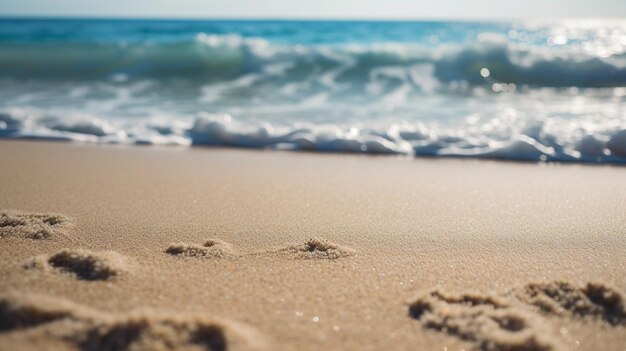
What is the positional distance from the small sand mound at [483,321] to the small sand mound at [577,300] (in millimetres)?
110

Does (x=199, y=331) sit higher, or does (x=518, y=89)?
(x=518, y=89)

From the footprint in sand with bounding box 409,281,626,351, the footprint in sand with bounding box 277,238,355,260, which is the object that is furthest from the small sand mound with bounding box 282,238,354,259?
the footprint in sand with bounding box 409,281,626,351

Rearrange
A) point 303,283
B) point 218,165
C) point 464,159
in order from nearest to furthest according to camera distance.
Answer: point 303,283 → point 218,165 → point 464,159

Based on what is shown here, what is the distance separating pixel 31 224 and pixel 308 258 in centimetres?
113

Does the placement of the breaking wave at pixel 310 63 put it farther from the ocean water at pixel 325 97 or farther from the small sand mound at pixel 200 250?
the small sand mound at pixel 200 250

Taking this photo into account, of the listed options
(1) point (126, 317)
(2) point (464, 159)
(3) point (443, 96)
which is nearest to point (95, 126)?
(2) point (464, 159)

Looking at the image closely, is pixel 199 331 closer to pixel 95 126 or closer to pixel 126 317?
pixel 126 317

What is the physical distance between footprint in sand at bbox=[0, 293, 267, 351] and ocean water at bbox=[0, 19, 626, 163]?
105 inches

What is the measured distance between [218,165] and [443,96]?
13.8 ft

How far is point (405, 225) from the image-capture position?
2.09 m

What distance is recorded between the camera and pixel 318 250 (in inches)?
69.7

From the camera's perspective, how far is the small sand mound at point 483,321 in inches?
44.9

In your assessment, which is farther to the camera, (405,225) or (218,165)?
(218,165)

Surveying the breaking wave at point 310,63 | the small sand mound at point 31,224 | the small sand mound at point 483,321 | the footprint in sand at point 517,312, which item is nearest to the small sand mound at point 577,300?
the footprint in sand at point 517,312
